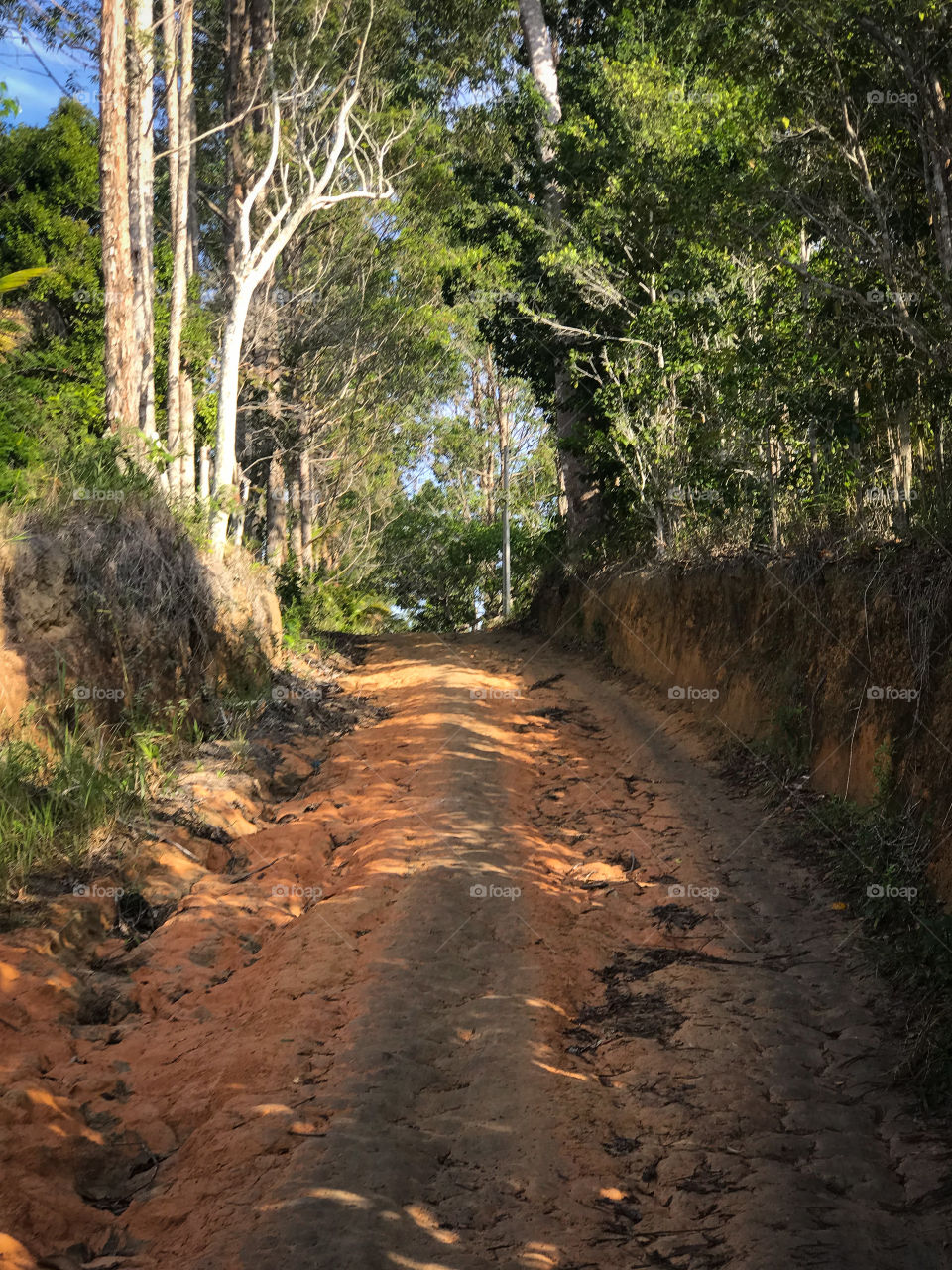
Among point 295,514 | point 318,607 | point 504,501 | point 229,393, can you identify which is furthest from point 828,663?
point 504,501

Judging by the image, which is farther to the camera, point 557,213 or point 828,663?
point 557,213

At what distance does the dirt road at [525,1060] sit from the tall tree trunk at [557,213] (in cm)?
1077

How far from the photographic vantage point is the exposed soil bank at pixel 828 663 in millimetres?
6730

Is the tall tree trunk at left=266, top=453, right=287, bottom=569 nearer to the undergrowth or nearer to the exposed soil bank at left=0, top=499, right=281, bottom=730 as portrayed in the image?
the exposed soil bank at left=0, top=499, right=281, bottom=730

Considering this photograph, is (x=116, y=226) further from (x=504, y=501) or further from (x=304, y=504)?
(x=504, y=501)

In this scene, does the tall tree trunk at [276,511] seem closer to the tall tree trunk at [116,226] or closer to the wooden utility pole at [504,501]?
the tall tree trunk at [116,226]

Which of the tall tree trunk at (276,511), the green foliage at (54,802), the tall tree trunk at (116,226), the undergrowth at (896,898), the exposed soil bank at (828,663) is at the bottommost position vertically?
the undergrowth at (896,898)

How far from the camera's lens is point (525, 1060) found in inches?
202

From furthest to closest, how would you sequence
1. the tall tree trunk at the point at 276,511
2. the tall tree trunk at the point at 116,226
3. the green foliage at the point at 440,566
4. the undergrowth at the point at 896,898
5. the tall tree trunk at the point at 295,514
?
the green foliage at the point at 440,566
the tall tree trunk at the point at 295,514
the tall tree trunk at the point at 276,511
the tall tree trunk at the point at 116,226
the undergrowth at the point at 896,898

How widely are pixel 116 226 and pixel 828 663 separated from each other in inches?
368

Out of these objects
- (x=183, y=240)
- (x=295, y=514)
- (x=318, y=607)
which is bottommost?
(x=318, y=607)

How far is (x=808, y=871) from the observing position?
7.39 m

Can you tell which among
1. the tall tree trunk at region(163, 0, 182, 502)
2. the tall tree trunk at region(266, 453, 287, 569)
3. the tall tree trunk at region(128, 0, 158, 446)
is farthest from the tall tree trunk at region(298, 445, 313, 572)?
the tall tree trunk at region(128, 0, 158, 446)

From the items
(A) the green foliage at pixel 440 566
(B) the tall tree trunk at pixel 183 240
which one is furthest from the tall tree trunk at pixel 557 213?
(A) the green foliage at pixel 440 566
